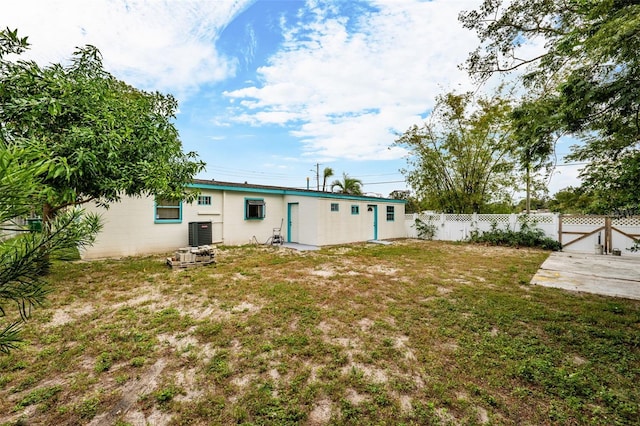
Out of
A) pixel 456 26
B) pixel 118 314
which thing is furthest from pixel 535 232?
pixel 118 314

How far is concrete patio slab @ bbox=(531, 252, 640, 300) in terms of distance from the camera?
16.4 feet

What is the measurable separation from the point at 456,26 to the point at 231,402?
8.06 meters

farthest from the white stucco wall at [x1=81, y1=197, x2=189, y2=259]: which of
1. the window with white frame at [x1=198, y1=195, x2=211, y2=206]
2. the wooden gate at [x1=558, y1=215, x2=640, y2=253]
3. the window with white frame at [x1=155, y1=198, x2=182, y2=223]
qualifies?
the wooden gate at [x1=558, y1=215, x2=640, y2=253]

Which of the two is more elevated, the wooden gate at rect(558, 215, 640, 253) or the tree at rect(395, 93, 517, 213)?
the tree at rect(395, 93, 517, 213)

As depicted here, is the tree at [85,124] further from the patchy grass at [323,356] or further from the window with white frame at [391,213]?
the window with white frame at [391,213]

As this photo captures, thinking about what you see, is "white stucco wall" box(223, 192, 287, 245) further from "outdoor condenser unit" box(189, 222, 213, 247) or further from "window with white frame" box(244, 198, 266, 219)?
"outdoor condenser unit" box(189, 222, 213, 247)

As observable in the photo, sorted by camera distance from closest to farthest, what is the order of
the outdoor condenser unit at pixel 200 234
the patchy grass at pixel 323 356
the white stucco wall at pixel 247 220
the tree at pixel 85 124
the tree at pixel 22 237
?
1. the tree at pixel 22 237
2. the patchy grass at pixel 323 356
3. the tree at pixel 85 124
4. the outdoor condenser unit at pixel 200 234
5. the white stucco wall at pixel 247 220

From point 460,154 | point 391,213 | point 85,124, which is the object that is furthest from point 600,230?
point 85,124

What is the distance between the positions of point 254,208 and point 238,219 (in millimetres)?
787

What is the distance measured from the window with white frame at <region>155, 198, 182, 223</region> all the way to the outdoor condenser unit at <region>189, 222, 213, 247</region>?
0.64 meters

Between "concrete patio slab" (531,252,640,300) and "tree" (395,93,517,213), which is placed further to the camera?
"tree" (395,93,517,213)

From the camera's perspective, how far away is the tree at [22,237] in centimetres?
74

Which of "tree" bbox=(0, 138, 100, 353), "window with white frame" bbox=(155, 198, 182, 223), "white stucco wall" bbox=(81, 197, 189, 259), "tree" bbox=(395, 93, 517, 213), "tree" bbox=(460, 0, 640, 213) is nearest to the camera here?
"tree" bbox=(0, 138, 100, 353)

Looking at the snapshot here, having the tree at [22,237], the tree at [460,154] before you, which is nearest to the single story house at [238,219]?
the tree at [460,154]
